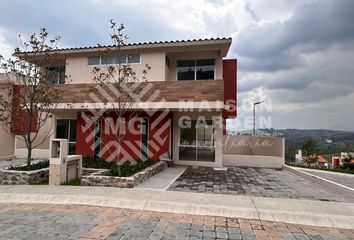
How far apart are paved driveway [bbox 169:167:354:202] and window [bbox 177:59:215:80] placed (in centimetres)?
572

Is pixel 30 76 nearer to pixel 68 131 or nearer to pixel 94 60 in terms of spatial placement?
pixel 94 60

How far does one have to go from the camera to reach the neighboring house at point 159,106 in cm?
1219

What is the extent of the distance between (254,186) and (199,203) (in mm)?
3388

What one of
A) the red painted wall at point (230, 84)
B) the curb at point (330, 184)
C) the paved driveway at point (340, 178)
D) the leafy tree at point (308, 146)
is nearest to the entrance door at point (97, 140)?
the red painted wall at point (230, 84)

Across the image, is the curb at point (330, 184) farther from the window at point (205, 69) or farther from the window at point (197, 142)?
the window at point (205, 69)

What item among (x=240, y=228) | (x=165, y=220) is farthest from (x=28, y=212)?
(x=240, y=228)

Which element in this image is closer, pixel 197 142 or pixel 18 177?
pixel 18 177

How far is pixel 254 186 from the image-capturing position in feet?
29.0

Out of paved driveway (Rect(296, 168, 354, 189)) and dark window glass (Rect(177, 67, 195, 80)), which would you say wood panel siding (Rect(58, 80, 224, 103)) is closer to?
dark window glass (Rect(177, 67, 195, 80))

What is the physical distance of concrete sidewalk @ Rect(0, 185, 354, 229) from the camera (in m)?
5.57

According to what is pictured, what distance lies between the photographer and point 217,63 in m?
13.8

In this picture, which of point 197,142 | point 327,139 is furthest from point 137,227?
point 327,139

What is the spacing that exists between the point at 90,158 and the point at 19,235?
8.33 m

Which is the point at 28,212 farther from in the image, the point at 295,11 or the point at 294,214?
the point at 295,11
